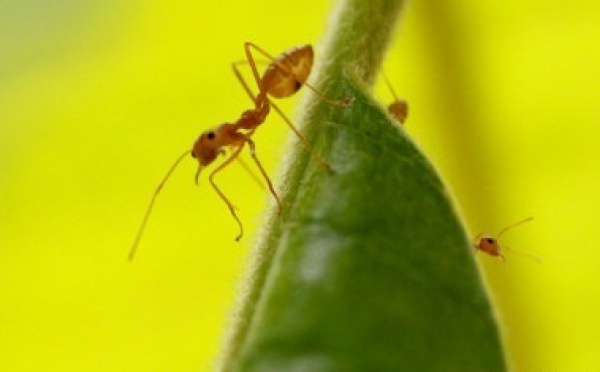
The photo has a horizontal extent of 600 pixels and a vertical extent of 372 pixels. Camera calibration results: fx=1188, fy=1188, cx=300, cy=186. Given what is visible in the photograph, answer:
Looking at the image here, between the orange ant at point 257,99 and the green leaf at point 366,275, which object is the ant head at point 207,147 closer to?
the orange ant at point 257,99

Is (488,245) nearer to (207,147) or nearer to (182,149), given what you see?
(207,147)

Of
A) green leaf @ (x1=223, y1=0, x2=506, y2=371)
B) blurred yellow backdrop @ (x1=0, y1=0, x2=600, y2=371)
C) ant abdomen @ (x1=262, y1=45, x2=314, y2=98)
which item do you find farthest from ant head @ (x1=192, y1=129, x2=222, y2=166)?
green leaf @ (x1=223, y1=0, x2=506, y2=371)

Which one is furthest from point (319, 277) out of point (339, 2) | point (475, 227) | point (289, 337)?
point (475, 227)

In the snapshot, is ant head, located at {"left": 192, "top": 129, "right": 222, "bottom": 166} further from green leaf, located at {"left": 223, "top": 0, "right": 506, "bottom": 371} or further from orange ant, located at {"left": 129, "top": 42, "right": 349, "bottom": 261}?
Answer: green leaf, located at {"left": 223, "top": 0, "right": 506, "bottom": 371}

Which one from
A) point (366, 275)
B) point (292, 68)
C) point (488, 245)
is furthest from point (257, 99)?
point (366, 275)

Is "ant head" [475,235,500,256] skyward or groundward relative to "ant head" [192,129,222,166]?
groundward

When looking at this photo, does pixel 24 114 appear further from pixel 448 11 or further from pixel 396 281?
pixel 396 281

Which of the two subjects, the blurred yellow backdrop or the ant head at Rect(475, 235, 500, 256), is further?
the blurred yellow backdrop
